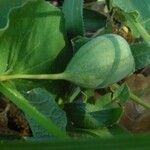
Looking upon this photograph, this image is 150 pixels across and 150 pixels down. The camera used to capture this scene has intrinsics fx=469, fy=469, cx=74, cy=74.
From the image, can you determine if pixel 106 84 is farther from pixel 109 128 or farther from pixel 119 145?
pixel 119 145

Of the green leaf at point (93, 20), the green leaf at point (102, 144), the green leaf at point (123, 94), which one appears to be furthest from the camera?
the green leaf at point (93, 20)

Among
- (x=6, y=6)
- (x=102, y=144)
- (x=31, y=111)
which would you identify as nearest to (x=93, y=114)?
(x=31, y=111)

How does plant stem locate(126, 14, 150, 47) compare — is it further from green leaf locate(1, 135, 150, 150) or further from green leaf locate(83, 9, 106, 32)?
green leaf locate(1, 135, 150, 150)

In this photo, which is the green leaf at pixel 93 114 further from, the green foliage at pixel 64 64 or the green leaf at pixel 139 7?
the green leaf at pixel 139 7

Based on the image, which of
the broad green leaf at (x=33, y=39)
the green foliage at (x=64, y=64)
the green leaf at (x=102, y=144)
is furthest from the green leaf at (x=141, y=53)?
the green leaf at (x=102, y=144)

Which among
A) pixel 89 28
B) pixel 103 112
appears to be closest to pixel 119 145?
pixel 103 112

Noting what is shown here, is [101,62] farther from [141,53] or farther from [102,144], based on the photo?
[102,144]

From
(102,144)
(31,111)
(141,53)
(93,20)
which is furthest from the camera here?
(93,20)
